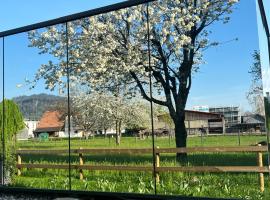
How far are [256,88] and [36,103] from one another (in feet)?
14.4

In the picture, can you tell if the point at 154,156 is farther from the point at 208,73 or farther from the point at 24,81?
the point at 24,81

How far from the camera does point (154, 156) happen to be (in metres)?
7.88

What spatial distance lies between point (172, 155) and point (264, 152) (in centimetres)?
157

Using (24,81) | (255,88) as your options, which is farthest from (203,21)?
(24,81)

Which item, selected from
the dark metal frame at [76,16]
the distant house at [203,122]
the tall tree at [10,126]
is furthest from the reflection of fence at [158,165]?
the dark metal frame at [76,16]

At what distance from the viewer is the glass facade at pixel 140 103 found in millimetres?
7203

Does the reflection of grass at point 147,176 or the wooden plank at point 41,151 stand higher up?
the wooden plank at point 41,151

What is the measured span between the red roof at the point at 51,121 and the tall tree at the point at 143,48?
1.83 ft

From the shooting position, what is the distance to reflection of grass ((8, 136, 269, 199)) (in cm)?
714

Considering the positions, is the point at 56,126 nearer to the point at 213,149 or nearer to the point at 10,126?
the point at 10,126

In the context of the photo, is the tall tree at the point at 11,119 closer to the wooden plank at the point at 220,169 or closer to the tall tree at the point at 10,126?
the tall tree at the point at 10,126

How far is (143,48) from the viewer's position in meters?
8.12

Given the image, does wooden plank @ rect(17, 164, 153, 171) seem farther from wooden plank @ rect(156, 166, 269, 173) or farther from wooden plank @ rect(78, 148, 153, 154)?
wooden plank @ rect(156, 166, 269, 173)

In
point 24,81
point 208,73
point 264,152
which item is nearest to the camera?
point 264,152
